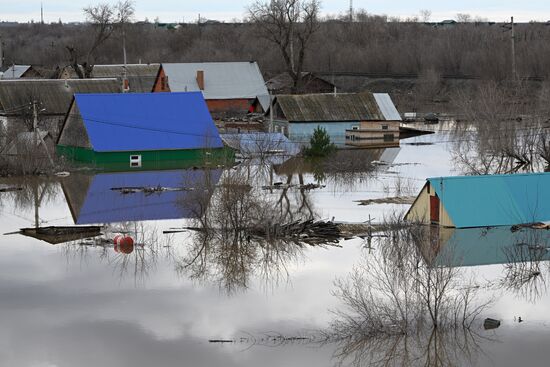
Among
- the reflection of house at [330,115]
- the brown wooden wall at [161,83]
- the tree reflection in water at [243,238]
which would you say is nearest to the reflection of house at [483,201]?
the tree reflection in water at [243,238]

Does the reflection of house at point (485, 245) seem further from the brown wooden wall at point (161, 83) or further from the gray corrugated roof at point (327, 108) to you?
the brown wooden wall at point (161, 83)

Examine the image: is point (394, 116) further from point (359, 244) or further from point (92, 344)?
point (92, 344)

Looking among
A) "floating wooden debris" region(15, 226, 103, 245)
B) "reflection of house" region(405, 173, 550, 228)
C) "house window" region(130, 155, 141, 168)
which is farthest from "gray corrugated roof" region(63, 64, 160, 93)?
"reflection of house" region(405, 173, 550, 228)

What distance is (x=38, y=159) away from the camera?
91.6 feet

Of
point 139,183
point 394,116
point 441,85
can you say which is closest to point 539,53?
point 441,85

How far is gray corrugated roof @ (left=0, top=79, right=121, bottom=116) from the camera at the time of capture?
37500 mm

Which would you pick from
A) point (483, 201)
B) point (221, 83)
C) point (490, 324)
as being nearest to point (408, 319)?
point (490, 324)

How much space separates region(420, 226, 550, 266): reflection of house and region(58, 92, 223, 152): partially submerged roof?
39.5 ft

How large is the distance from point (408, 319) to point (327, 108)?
23437 millimetres

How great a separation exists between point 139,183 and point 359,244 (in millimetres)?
9178

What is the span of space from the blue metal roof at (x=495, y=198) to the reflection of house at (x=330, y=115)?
1598 cm

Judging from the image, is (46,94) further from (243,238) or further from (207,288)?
(207,288)

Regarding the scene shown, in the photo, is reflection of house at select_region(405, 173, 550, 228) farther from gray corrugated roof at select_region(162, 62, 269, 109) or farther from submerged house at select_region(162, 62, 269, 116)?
gray corrugated roof at select_region(162, 62, 269, 109)

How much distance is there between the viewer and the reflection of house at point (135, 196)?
2052 cm
